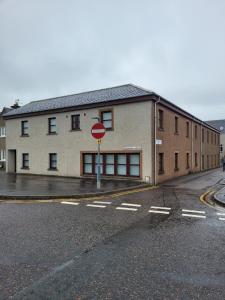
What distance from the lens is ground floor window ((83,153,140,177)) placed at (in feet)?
61.6

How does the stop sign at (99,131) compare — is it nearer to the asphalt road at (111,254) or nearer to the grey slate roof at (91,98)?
the grey slate roof at (91,98)

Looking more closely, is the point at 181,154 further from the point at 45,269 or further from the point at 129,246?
the point at 45,269

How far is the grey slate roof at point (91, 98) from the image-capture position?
1933 centimetres

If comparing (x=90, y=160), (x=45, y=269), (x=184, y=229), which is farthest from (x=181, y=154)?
(x=45, y=269)

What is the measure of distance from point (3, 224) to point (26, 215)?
3.60 feet

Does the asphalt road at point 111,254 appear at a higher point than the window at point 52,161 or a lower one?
lower

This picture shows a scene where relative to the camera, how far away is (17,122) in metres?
25.6

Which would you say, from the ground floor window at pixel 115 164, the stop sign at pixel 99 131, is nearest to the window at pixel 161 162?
the ground floor window at pixel 115 164

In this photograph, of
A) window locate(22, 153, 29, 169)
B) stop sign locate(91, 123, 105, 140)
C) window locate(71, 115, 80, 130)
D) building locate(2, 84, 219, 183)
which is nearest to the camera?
stop sign locate(91, 123, 105, 140)

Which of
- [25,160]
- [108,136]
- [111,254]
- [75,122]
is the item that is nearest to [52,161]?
[25,160]

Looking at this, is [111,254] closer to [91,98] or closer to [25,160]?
[91,98]

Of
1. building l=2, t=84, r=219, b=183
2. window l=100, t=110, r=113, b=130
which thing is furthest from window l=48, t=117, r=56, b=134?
window l=100, t=110, r=113, b=130

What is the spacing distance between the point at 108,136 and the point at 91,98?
397 centimetres

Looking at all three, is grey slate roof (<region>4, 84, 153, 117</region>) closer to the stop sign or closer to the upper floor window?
the upper floor window
